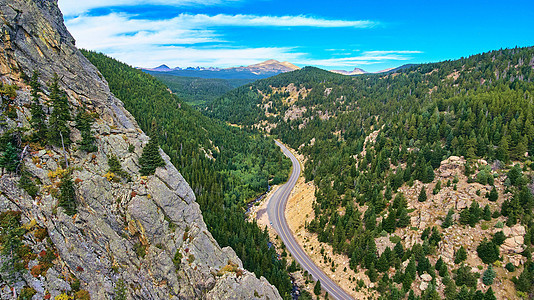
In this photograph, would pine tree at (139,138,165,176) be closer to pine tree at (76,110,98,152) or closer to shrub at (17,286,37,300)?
pine tree at (76,110,98,152)

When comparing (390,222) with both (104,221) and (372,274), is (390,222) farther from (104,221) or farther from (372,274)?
(104,221)

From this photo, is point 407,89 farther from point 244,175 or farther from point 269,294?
point 269,294

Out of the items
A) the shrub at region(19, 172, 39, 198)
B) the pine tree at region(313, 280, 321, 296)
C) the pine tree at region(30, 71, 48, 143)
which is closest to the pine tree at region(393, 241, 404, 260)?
the pine tree at region(313, 280, 321, 296)

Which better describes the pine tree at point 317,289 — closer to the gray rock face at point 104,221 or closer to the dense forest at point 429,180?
the dense forest at point 429,180

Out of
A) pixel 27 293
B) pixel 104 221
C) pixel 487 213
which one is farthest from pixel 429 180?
pixel 27 293

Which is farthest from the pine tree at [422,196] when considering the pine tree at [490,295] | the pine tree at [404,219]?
the pine tree at [490,295]
